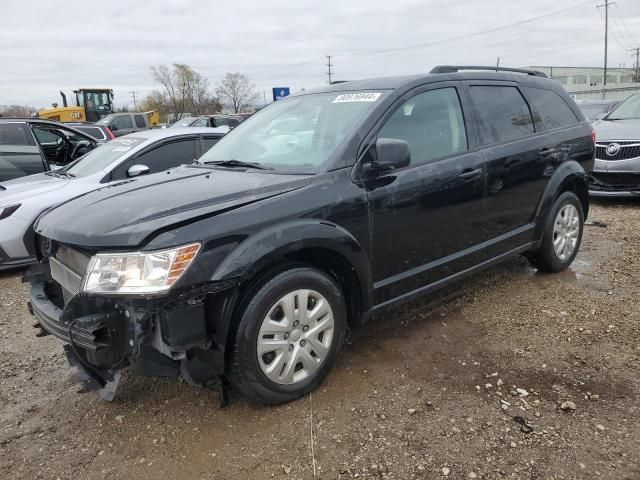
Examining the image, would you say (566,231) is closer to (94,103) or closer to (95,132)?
(95,132)

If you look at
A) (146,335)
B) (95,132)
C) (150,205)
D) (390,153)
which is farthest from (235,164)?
(95,132)

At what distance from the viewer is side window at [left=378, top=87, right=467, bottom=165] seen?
11.6ft

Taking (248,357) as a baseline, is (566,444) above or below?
below

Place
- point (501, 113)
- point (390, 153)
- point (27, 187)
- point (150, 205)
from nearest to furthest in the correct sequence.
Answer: point (150, 205) < point (390, 153) < point (501, 113) < point (27, 187)

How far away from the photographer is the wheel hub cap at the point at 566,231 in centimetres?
490

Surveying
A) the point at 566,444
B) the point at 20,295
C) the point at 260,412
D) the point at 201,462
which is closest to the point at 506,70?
the point at 566,444

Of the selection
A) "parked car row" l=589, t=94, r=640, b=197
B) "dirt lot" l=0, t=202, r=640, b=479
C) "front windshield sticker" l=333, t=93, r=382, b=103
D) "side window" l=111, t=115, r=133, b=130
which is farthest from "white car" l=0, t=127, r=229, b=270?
"side window" l=111, t=115, r=133, b=130

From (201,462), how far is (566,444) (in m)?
1.79

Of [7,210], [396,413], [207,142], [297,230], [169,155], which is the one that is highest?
[207,142]

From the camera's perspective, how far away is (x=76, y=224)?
281 cm

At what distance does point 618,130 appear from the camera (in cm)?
834

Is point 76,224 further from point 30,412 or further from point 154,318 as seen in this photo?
point 30,412

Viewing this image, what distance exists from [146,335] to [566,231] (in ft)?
13.4

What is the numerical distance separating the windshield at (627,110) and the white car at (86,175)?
7079 millimetres
